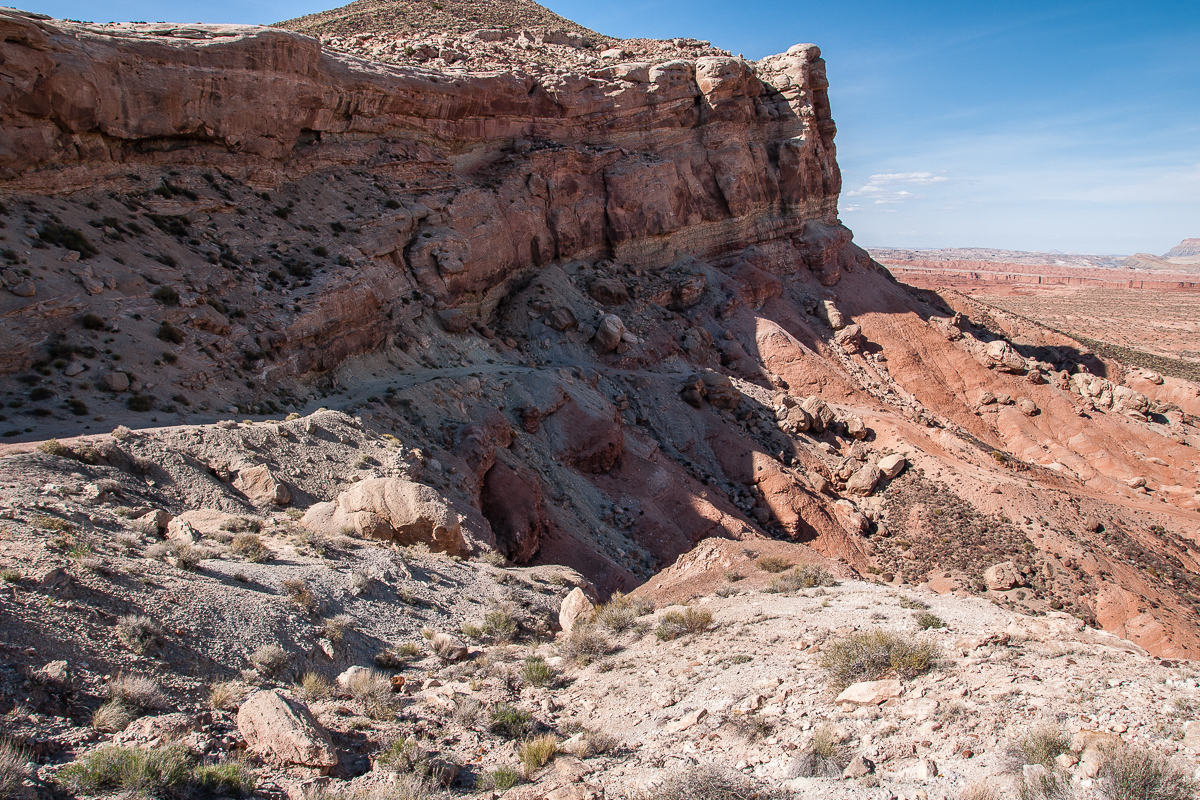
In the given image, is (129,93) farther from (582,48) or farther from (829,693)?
(582,48)

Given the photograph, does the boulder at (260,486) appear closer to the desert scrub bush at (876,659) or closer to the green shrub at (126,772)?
the green shrub at (126,772)

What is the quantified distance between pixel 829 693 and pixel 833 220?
40.8m

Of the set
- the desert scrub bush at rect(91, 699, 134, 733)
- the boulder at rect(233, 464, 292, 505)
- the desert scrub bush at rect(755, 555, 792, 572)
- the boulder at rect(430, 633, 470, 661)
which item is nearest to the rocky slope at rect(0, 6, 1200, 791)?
the boulder at rect(233, 464, 292, 505)

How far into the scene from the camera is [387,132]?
28.1 meters

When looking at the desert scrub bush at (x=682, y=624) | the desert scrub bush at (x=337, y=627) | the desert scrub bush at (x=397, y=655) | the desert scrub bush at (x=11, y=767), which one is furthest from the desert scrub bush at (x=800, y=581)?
the desert scrub bush at (x=11, y=767)

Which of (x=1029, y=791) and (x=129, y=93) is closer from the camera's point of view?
(x=1029, y=791)

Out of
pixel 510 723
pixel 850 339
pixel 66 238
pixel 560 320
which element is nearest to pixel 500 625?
pixel 510 723

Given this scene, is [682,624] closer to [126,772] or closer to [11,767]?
[126,772]

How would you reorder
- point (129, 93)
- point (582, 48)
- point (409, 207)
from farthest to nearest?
point (582, 48) < point (409, 207) < point (129, 93)

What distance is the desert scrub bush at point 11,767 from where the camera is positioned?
4.86 metres

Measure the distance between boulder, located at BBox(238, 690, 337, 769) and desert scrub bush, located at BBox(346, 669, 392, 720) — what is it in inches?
41.5

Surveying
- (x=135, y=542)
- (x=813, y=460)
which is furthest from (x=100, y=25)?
(x=813, y=460)

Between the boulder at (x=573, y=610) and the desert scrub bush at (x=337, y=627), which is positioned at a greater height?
the desert scrub bush at (x=337, y=627)

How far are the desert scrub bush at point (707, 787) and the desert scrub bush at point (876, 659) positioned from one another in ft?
7.51
